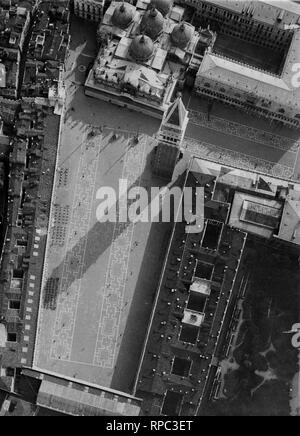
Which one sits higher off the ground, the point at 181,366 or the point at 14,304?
the point at 14,304

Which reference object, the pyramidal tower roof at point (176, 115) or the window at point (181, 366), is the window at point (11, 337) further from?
the pyramidal tower roof at point (176, 115)

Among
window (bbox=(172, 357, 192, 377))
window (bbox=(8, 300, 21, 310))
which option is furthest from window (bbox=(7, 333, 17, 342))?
window (bbox=(172, 357, 192, 377))

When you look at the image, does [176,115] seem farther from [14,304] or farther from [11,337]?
[11,337]

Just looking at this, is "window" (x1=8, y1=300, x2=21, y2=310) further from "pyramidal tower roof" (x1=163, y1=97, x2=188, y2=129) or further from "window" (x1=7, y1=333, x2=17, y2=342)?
"pyramidal tower roof" (x1=163, y1=97, x2=188, y2=129)

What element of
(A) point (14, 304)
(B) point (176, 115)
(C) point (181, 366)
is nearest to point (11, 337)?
(A) point (14, 304)

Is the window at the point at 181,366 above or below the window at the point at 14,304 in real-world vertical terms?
below

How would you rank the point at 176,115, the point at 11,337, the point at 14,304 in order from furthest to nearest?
the point at 14,304 → the point at 176,115 → the point at 11,337

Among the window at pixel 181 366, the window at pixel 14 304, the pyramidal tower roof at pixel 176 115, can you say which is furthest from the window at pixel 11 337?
the pyramidal tower roof at pixel 176 115
